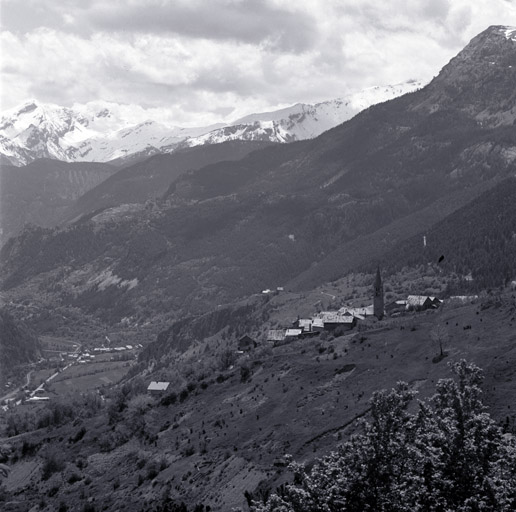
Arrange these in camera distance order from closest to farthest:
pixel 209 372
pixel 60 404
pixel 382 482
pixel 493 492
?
1. pixel 493 492
2. pixel 382 482
3. pixel 209 372
4. pixel 60 404

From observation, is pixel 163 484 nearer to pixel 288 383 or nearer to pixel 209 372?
pixel 288 383

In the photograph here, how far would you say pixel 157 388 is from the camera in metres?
144

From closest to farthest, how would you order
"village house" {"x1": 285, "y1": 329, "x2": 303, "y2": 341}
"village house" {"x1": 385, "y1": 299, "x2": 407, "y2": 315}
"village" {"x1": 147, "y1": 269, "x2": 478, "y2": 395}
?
"village" {"x1": 147, "y1": 269, "x2": 478, "y2": 395} < "village house" {"x1": 285, "y1": 329, "x2": 303, "y2": 341} < "village house" {"x1": 385, "y1": 299, "x2": 407, "y2": 315}

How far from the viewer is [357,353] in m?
116

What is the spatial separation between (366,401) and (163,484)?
23.6 m

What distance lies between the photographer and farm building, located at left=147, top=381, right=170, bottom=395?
464ft

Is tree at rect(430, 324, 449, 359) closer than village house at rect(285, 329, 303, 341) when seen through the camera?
Yes

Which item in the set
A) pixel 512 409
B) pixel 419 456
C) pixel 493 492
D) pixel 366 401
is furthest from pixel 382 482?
pixel 366 401

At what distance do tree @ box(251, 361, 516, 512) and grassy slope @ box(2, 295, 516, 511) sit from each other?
20.1 m

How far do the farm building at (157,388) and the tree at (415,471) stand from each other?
85.3 m

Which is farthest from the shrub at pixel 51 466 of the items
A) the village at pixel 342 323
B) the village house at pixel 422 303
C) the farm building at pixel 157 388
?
the village house at pixel 422 303

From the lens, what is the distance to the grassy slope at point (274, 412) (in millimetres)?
86688

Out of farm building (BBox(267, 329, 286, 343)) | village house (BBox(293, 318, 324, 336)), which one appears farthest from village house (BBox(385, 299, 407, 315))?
farm building (BBox(267, 329, 286, 343))

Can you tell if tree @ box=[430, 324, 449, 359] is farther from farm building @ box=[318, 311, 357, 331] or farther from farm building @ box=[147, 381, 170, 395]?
farm building @ box=[147, 381, 170, 395]
